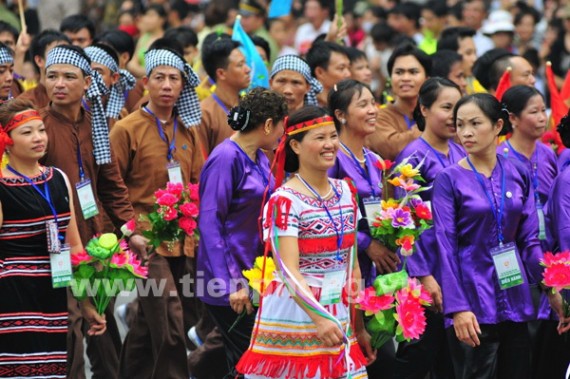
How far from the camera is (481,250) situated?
24.4ft

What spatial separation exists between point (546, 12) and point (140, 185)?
11220mm

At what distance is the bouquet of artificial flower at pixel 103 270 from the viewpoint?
294 inches

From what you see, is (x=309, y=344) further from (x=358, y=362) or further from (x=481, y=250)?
(x=481, y=250)

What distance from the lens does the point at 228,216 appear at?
300 inches

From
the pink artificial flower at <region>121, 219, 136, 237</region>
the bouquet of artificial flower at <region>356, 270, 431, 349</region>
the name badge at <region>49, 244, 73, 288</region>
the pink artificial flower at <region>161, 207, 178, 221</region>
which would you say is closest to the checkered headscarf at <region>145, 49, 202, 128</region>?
the pink artificial flower at <region>161, 207, 178, 221</region>

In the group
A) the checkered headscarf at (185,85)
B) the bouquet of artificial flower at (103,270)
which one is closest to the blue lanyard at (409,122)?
the checkered headscarf at (185,85)

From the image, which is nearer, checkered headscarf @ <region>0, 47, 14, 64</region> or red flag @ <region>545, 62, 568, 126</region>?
checkered headscarf @ <region>0, 47, 14, 64</region>

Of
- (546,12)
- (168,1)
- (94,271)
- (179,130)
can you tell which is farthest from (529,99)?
(168,1)

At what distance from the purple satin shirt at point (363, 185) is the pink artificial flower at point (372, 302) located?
0.81 metres

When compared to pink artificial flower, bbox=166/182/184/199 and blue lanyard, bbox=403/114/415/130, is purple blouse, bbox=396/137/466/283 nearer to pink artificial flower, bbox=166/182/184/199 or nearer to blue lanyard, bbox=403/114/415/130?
blue lanyard, bbox=403/114/415/130

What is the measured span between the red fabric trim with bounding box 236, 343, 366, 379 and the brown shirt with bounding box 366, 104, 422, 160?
277cm

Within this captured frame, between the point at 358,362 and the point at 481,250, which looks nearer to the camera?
the point at 358,362

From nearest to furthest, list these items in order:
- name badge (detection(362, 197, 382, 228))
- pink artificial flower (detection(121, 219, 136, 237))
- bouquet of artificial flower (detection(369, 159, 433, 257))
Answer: bouquet of artificial flower (detection(369, 159, 433, 257))
name badge (detection(362, 197, 382, 228))
pink artificial flower (detection(121, 219, 136, 237))

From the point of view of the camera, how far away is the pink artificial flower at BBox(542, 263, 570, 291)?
23.7ft
